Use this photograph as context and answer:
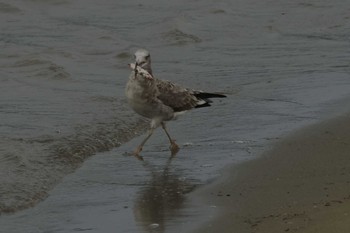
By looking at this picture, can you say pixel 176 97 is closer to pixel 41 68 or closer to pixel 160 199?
pixel 160 199

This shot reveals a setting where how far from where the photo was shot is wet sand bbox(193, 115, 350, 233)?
651cm

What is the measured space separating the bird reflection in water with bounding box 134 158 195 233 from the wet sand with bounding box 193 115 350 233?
207 mm

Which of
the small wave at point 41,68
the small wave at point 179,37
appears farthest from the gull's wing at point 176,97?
the small wave at point 179,37

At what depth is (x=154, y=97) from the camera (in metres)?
9.63

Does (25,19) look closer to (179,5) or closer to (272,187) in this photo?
(179,5)

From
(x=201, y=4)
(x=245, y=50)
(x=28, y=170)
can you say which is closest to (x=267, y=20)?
(x=201, y=4)

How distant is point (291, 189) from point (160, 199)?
37.3 inches

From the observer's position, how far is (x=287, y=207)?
699cm

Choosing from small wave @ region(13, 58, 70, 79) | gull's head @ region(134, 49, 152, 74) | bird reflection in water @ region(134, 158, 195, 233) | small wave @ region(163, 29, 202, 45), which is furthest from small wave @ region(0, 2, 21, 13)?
bird reflection in water @ region(134, 158, 195, 233)

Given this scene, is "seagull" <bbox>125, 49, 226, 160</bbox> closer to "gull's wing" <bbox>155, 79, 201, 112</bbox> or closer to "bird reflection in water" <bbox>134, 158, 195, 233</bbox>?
"gull's wing" <bbox>155, 79, 201, 112</bbox>

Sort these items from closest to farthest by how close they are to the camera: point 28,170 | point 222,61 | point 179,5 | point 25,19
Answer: point 28,170 → point 222,61 → point 25,19 → point 179,5

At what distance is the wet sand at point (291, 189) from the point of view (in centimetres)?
651

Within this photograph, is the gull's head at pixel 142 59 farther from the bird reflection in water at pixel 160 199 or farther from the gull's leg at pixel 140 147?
the bird reflection in water at pixel 160 199

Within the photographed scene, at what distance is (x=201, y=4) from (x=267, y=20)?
195 centimetres
